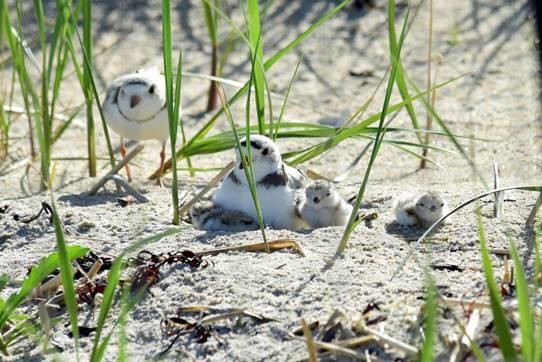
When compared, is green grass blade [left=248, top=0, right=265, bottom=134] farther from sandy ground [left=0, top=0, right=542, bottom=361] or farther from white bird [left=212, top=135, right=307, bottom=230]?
sandy ground [left=0, top=0, right=542, bottom=361]

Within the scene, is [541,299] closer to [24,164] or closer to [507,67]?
[24,164]

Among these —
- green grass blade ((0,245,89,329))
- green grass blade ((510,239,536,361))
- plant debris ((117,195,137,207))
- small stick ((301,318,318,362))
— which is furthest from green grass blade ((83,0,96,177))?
green grass blade ((510,239,536,361))

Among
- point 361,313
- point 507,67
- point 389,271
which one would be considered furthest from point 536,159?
point 361,313

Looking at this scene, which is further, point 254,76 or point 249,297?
point 254,76

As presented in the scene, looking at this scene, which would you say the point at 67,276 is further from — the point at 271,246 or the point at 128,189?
the point at 128,189

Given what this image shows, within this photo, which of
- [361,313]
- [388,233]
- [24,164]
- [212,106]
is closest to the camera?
[361,313]
